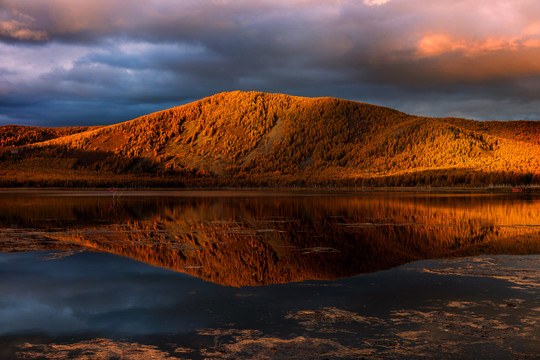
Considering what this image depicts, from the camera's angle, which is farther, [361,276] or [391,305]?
[361,276]

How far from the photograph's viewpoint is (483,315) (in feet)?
36.4

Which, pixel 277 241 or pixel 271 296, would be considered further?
pixel 277 241

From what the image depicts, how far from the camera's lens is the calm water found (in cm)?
923

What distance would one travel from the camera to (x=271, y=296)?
42.7 feet

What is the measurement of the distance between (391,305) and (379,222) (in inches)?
821

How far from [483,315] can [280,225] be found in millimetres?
20246

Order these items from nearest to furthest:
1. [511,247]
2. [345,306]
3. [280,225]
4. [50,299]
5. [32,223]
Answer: [345,306], [50,299], [511,247], [280,225], [32,223]

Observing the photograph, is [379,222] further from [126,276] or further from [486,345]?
[486,345]

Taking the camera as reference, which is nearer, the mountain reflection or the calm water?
the calm water

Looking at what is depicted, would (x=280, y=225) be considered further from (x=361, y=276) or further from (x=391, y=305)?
(x=391, y=305)

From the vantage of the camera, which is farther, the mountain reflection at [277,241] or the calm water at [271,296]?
the mountain reflection at [277,241]

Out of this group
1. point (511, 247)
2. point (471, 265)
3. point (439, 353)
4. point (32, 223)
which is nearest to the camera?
point (439, 353)

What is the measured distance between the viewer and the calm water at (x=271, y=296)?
9.23 m

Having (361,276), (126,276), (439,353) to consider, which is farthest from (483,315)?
(126,276)
